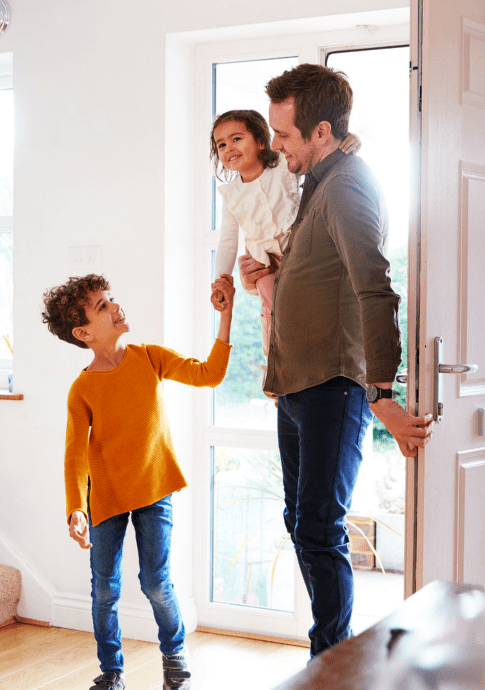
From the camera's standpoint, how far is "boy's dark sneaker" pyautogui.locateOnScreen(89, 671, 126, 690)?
215 cm

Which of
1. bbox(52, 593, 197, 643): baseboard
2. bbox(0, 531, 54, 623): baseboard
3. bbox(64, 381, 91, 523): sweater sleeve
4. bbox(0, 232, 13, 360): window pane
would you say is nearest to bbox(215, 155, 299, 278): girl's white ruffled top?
bbox(64, 381, 91, 523): sweater sleeve

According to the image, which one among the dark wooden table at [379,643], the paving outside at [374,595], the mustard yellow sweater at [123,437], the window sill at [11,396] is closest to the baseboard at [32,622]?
the window sill at [11,396]

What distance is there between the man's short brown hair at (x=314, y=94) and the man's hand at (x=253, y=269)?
0.41 meters

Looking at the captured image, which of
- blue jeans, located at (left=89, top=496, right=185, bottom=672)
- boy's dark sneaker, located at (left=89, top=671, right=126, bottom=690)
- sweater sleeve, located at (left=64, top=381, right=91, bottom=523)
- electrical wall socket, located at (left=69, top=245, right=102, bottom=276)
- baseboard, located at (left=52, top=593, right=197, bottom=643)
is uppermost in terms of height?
electrical wall socket, located at (left=69, top=245, right=102, bottom=276)

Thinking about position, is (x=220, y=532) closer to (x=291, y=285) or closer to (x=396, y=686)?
(x=291, y=285)

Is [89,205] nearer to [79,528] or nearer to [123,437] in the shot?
[123,437]

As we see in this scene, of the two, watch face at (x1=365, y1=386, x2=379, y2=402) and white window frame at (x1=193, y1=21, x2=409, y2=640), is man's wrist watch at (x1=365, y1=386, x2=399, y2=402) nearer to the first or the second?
watch face at (x1=365, y1=386, x2=379, y2=402)

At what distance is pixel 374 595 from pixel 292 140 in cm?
176

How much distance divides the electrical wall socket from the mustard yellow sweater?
70 cm

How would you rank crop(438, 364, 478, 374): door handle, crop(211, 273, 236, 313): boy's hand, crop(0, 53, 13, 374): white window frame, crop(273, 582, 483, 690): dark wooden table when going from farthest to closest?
crop(0, 53, 13, 374): white window frame → crop(211, 273, 236, 313): boy's hand → crop(438, 364, 478, 374): door handle → crop(273, 582, 483, 690): dark wooden table

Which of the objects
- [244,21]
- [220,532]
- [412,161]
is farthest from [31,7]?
[220,532]

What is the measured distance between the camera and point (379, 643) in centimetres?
66

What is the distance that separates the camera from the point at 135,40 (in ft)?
8.84

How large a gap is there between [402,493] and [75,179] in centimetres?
169
